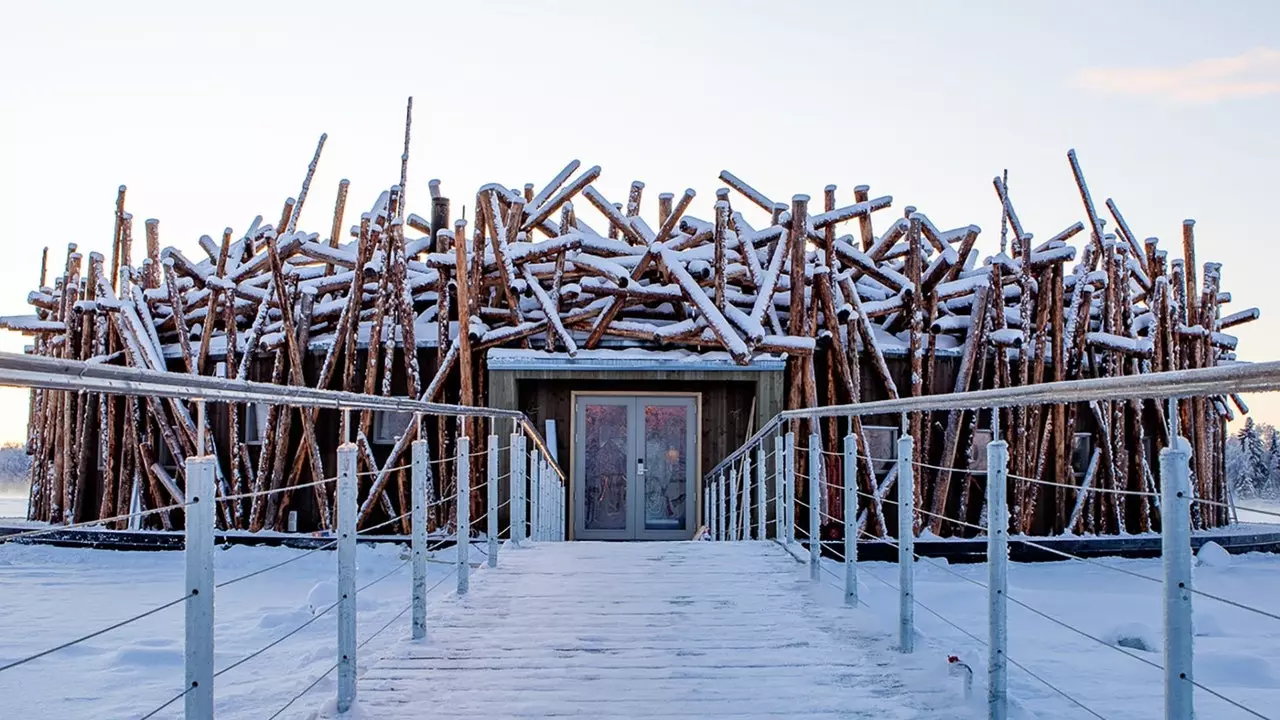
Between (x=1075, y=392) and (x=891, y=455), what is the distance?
10.3 meters

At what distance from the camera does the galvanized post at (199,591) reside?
277 cm

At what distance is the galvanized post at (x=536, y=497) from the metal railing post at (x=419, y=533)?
13.2 ft

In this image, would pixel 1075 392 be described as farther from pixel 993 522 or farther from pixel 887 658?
pixel 887 658

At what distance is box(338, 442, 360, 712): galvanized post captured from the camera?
12.5 ft

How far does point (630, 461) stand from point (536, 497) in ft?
12.5

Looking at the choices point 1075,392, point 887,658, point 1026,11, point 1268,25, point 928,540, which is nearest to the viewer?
point 1075,392

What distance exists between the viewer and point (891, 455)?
13.3 metres

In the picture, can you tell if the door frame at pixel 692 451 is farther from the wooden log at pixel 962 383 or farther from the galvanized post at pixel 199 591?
the galvanized post at pixel 199 591

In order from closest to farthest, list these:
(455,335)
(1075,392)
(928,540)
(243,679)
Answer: (1075,392) < (243,679) < (928,540) < (455,335)

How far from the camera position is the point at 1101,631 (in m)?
7.84

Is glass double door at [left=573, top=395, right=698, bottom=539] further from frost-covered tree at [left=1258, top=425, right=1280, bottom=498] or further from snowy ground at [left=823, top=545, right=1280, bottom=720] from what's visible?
frost-covered tree at [left=1258, top=425, right=1280, bottom=498]

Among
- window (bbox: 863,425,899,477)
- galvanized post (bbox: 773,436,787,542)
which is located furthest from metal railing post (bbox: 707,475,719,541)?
galvanized post (bbox: 773,436,787,542)

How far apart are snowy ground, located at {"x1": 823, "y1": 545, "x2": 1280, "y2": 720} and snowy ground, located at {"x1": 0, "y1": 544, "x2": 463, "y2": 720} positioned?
3119mm

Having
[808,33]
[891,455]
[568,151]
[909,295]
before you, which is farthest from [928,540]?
[568,151]
